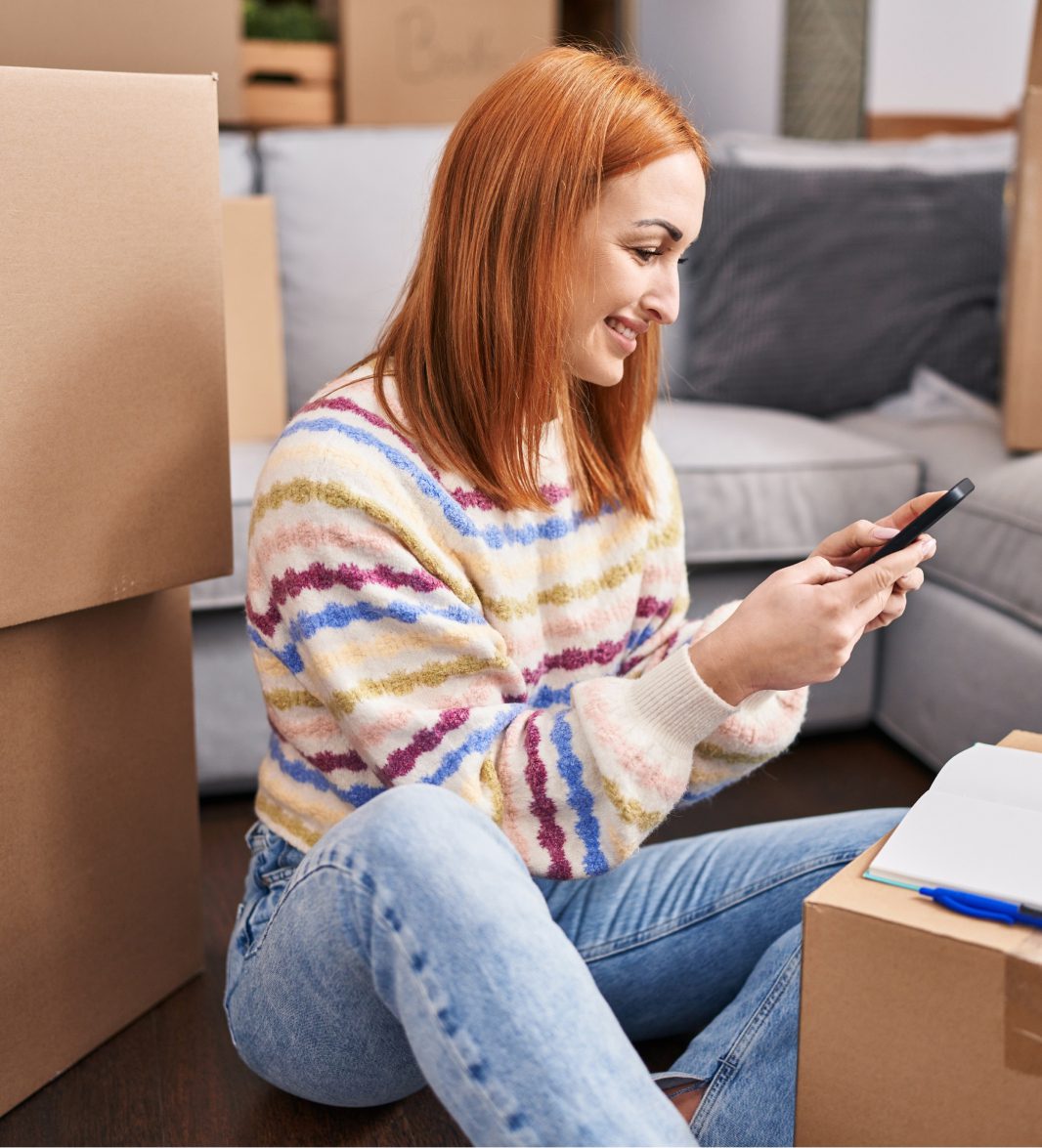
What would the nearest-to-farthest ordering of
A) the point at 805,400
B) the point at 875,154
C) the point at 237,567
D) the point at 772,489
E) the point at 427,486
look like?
the point at 427,486, the point at 237,567, the point at 772,489, the point at 805,400, the point at 875,154

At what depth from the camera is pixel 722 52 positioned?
2.58m

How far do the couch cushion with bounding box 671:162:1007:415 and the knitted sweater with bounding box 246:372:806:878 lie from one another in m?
1.13

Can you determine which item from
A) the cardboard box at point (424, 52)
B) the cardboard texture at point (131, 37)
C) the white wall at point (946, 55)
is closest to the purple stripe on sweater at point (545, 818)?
the cardboard texture at point (131, 37)

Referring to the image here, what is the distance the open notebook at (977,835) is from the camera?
2.10 ft

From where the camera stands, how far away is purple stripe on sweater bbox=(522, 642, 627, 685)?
958 mm

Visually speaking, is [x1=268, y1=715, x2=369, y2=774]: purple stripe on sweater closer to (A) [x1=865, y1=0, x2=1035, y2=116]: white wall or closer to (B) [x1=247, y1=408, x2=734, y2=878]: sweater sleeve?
(B) [x1=247, y1=408, x2=734, y2=878]: sweater sleeve

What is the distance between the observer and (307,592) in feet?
2.71

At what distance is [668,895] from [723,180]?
4.26 feet

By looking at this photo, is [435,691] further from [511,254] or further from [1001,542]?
[1001,542]

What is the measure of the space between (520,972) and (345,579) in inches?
10.8

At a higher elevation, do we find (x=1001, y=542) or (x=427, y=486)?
(x=427, y=486)

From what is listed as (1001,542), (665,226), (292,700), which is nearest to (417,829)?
(292,700)

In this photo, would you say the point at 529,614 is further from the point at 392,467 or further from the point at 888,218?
the point at 888,218

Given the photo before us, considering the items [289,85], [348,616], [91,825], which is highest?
[289,85]
